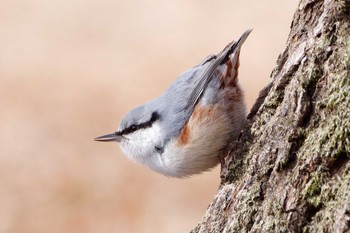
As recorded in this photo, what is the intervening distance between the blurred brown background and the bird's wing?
2.91 metres

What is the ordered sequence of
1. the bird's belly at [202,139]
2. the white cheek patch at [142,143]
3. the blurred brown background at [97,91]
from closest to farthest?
1. the bird's belly at [202,139]
2. the white cheek patch at [142,143]
3. the blurred brown background at [97,91]

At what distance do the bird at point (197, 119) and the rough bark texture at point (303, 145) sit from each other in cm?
47

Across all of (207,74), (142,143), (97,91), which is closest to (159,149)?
(142,143)

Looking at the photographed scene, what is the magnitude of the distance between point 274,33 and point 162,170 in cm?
387

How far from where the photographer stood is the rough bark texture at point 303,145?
86.5 inches

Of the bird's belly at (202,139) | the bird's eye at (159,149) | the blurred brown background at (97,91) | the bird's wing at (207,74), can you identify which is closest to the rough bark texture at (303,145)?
the bird's belly at (202,139)

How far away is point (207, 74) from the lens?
10.9 ft

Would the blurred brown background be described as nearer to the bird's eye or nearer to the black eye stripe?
the black eye stripe

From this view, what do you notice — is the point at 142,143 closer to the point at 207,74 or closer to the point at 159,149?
the point at 159,149

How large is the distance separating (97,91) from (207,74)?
3.90 meters

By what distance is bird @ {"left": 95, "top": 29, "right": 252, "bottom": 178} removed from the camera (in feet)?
10.3

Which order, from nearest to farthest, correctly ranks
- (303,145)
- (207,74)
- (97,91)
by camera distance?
(303,145) → (207,74) → (97,91)

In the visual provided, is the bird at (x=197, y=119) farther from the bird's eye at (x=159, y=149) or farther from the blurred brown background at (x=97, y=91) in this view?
the blurred brown background at (x=97, y=91)

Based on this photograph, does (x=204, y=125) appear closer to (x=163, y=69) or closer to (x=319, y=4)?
(x=319, y=4)
